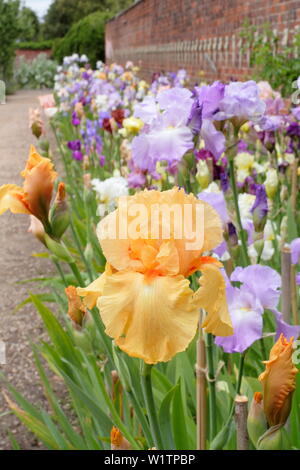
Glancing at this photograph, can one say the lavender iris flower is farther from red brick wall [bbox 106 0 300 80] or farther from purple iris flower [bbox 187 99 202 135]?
red brick wall [bbox 106 0 300 80]

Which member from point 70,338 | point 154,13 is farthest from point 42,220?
point 154,13

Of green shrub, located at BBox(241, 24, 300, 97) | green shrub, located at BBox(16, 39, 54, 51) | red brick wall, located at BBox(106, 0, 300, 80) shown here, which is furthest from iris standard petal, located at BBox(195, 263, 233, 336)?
green shrub, located at BBox(16, 39, 54, 51)

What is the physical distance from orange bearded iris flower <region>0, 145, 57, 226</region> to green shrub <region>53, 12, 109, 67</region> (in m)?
17.5

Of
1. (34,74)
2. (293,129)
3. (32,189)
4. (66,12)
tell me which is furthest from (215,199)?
(66,12)

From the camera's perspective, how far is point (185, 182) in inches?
49.0

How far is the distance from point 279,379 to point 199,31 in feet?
23.2

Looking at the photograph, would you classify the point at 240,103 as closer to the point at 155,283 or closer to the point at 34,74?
the point at 155,283

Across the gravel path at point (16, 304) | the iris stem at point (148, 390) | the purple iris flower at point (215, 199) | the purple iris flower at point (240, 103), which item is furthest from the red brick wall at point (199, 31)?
the iris stem at point (148, 390)

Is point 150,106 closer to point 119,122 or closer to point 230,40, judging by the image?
point 119,122

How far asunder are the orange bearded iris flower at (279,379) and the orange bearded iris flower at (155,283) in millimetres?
56

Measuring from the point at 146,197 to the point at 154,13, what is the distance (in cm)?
1067
